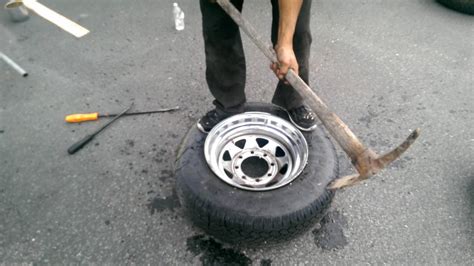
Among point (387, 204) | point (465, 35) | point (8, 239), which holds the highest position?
point (465, 35)

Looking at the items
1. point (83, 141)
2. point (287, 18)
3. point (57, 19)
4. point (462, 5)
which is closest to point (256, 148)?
point (287, 18)

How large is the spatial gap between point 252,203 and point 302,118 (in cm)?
83

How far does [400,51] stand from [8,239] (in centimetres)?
357

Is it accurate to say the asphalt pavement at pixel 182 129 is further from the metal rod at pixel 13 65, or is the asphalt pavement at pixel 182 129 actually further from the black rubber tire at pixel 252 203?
the black rubber tire at pixel 252 203

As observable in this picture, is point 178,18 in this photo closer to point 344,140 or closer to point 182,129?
point 182,129

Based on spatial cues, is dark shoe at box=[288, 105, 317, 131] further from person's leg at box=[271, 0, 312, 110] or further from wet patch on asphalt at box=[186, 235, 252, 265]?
wet patch on asphalt at box=[186, 235, 252, 265]

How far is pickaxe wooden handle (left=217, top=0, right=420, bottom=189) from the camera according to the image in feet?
4.48

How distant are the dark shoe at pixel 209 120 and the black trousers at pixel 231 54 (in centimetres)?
5

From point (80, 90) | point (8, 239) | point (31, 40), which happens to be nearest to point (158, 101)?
point (80, 90)

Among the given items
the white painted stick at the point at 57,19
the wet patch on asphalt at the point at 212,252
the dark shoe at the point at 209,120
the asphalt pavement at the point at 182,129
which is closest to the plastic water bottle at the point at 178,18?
the asphalt pavement at the point at 182,129

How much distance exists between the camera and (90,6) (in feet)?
12.7

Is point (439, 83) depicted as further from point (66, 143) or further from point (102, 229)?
point (66, 143)

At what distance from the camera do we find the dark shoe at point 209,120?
207 cm

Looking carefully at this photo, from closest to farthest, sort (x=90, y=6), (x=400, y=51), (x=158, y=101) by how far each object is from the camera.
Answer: (x=158, y=101), (x=400, y=51), (x=90, y=6)
